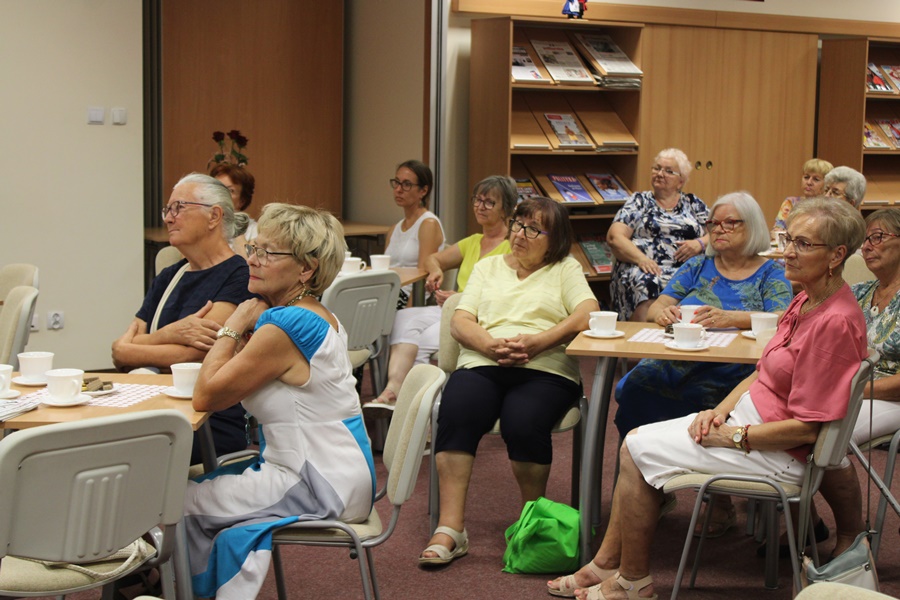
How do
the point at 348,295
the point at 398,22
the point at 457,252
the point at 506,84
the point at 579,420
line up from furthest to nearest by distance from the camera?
the point at 398,22
the point at 506,84
the point at 457,252
the point at 348,295
the point at 579,420

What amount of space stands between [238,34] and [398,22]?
47.2 inches

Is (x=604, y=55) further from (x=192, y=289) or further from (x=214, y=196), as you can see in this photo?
(x=192, y=289)

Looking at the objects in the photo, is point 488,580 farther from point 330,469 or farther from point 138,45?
point 138,45

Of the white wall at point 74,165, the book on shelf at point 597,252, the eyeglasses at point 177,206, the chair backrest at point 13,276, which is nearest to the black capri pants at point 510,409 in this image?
the eyeglasses at point 177,206

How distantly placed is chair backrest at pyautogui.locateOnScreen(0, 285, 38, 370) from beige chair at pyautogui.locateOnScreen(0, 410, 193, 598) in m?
1.59

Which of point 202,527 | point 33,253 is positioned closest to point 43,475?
point 202,527

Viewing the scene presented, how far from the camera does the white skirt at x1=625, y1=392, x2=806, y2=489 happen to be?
9.67 ft

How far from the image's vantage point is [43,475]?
2.02 metres

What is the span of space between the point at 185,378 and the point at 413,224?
3301 millimetres

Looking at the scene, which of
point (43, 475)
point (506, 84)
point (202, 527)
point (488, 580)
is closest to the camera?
point (43, 475)

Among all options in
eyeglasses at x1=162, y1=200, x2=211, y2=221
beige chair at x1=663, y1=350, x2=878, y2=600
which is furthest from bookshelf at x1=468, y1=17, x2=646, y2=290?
beige chair at x1=663, y1=350, x2=878, y2=600

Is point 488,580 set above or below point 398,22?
below

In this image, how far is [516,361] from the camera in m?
3.80

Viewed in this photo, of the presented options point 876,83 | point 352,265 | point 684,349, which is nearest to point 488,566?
point 684,349
